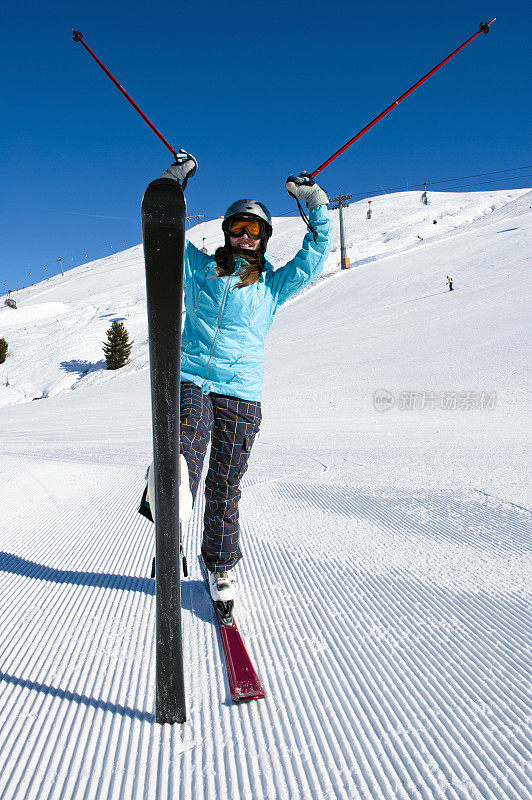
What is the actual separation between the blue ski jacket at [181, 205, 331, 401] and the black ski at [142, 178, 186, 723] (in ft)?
2.71

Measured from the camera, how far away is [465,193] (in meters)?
69.2

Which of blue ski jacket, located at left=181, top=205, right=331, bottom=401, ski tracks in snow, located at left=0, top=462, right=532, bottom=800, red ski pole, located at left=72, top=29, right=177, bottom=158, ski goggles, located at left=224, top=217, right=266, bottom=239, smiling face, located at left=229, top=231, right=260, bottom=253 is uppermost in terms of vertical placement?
red ski pole, located at left=72, top=29, right=177, bottom=158

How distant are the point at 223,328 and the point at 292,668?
1278 mm

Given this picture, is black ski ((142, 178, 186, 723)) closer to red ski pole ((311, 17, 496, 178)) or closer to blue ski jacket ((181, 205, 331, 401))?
blue ski jacket ((181, 205, 331, 401))

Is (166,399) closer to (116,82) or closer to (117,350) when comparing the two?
(116,82)

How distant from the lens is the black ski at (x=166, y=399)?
1.10 metres

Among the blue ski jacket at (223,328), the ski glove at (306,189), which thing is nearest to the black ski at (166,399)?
the blue ski jacket at (223,328)

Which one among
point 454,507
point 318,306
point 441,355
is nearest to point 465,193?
point 318,306

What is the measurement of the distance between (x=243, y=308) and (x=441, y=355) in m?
10.6

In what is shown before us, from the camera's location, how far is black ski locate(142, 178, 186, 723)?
43.3 inches

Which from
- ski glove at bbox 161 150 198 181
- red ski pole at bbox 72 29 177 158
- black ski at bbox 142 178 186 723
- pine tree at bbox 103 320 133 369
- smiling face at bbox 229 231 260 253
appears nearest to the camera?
black ski at bbox 142 178 186 723

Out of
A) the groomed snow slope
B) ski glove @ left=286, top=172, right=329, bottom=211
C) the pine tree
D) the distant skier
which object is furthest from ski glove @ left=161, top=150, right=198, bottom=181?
the pine tree

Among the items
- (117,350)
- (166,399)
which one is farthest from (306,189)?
(117,350)

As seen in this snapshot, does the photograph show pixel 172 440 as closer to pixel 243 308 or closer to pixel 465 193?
pixel 243 308
